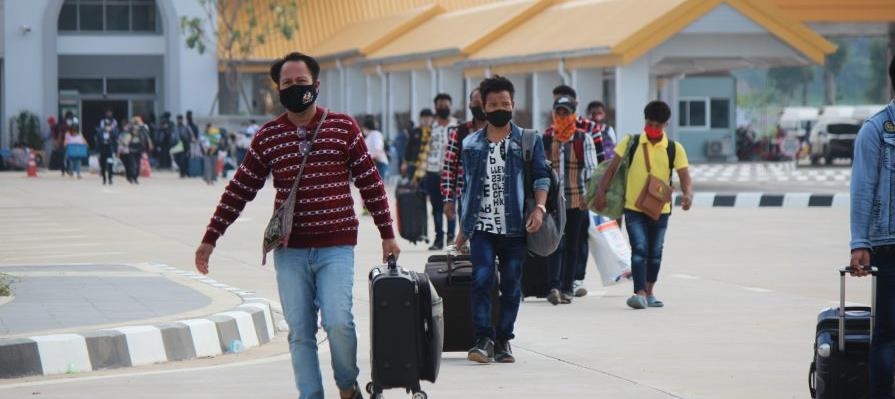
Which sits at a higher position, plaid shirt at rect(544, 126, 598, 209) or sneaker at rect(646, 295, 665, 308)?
plaid shirt at rect(544, 126, 598, 209)

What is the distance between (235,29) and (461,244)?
5027 cm

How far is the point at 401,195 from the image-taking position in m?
20.2

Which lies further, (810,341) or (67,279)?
(67,279)

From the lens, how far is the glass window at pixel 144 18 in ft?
200

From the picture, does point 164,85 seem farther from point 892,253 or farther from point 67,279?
point 892,253

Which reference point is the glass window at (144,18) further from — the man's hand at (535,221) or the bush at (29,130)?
the man's hand at (535,221)

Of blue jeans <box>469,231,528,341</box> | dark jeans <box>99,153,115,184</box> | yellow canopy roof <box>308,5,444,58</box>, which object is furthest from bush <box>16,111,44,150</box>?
blue jeans <box>469,231,528,341</box>

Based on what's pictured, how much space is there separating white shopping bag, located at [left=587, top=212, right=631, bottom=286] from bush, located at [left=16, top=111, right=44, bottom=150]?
43432 mm

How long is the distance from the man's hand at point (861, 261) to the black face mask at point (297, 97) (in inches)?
90.0

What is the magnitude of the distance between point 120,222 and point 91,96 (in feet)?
114

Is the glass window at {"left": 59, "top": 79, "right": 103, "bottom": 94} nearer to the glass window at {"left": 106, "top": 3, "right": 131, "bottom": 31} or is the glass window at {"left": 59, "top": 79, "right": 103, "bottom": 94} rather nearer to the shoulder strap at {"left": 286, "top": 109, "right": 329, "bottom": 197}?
the glass window at {"left": 106, "top": 3, "right": 131, "bottom": 31}

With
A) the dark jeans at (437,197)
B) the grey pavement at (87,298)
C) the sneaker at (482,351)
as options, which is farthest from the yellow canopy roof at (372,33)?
the sneaker at (482,351)

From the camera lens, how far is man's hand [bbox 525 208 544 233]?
10688 mm

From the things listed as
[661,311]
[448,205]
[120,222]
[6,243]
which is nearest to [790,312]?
[661,311]
